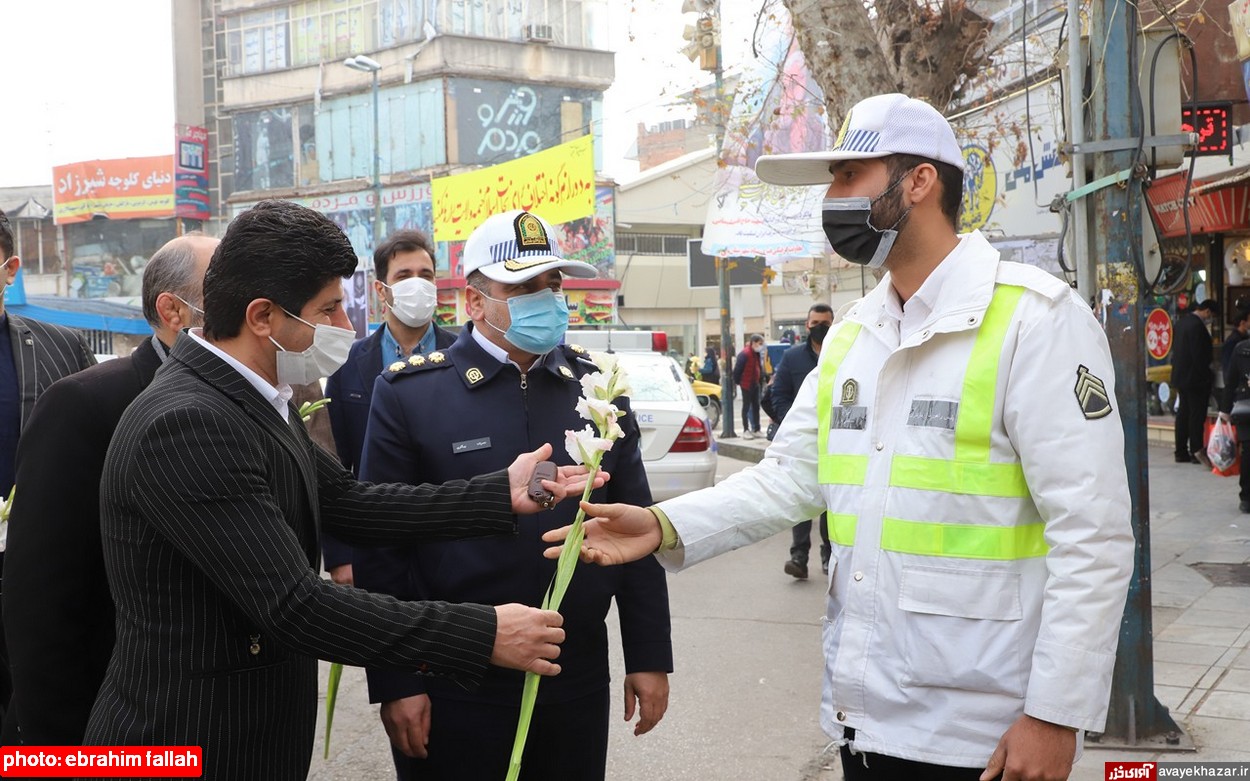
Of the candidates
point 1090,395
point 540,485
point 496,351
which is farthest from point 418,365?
point 1090,395

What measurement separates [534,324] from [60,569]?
1.45 meters

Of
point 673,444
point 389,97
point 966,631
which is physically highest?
point 389,97

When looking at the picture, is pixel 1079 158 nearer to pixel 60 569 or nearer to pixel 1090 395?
pixel 1090 395

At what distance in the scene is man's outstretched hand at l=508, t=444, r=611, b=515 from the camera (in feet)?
8.97

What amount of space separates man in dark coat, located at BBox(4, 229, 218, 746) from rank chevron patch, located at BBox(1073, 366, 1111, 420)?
2.29 meters

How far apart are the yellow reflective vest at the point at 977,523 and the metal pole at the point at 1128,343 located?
275 cm

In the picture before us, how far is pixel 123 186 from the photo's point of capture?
160 ft

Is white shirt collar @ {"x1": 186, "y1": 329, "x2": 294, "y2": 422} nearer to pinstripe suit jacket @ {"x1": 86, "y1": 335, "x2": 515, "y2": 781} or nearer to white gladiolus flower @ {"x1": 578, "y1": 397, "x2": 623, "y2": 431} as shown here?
pinstripe suit jacket @ {"x1": 86, "y1": 335, "x2": 515, "y2": 781}

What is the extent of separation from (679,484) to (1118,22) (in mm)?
6685

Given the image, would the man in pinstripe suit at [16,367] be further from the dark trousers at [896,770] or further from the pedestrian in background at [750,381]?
the pedestrian in background at [750,381]

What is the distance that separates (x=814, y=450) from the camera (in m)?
2.80

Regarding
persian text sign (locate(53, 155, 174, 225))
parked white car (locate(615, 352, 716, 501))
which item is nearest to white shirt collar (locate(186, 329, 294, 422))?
parked white car (locate(615, 352, 716, 501))

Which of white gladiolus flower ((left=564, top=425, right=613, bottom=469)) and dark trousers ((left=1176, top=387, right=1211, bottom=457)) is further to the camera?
dark trousers ((left=1176, top=387, right=1211, bottom=457))

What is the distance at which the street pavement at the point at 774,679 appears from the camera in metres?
4.90
